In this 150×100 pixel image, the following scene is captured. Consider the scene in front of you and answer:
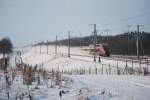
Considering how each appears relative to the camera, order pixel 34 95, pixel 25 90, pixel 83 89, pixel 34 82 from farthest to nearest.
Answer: pixel 34 82
pixel 83 89
pixel 25 90
pixel 34 95

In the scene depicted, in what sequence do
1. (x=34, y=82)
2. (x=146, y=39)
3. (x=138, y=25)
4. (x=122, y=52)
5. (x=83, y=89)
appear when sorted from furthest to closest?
(x=146, y=39) → (x=122, y=52) → (x=138, y=25) → (x=34, y=82) → (x=83, y=89)

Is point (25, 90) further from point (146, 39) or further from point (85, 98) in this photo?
point (146, 39)

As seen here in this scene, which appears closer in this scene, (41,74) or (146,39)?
(41,74)

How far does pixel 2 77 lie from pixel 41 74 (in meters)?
1.83

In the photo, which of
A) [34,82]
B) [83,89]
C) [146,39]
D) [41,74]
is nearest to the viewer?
[83,89]

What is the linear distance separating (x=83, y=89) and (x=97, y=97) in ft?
3.37

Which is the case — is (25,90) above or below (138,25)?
below

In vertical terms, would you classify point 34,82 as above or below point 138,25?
below

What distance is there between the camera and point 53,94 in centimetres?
740

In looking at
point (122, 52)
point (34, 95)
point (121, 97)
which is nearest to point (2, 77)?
point (34, 95)

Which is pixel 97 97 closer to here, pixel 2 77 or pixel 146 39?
pixel 2 77

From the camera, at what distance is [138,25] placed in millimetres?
55250

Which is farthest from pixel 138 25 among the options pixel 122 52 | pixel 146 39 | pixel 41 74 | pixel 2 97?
pixel 2 97

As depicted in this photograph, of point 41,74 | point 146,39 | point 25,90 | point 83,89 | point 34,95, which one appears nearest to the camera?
point 34,95
